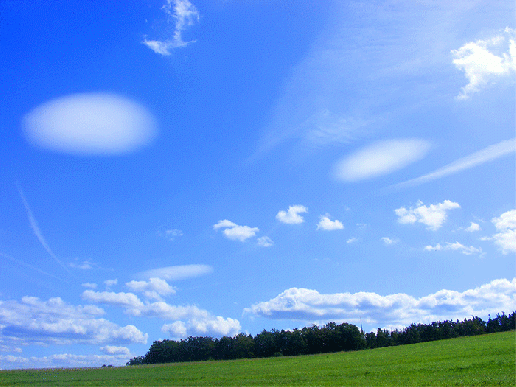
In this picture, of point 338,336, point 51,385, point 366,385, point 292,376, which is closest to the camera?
point 366,385

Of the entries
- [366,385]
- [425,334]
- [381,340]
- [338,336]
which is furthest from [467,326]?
[366,385]

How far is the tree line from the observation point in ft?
416

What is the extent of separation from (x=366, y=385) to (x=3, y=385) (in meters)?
49.1

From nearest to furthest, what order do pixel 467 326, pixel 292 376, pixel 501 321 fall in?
pixel 292 376 < pixel 467 326 < pixel 501 321

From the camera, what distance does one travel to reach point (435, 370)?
40.2m

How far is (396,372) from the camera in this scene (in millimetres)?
41906

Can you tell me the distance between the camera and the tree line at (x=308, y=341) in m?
127

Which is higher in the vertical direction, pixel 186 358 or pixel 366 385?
pixel 366 385

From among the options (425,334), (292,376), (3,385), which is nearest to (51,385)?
(3,385)

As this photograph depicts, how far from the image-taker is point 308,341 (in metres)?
130

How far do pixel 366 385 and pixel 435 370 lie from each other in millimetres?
10402

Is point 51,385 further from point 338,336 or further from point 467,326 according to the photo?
point 467,326

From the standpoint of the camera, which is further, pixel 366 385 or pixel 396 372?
pixel 396 372

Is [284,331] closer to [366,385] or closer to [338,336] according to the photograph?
[338,336]
